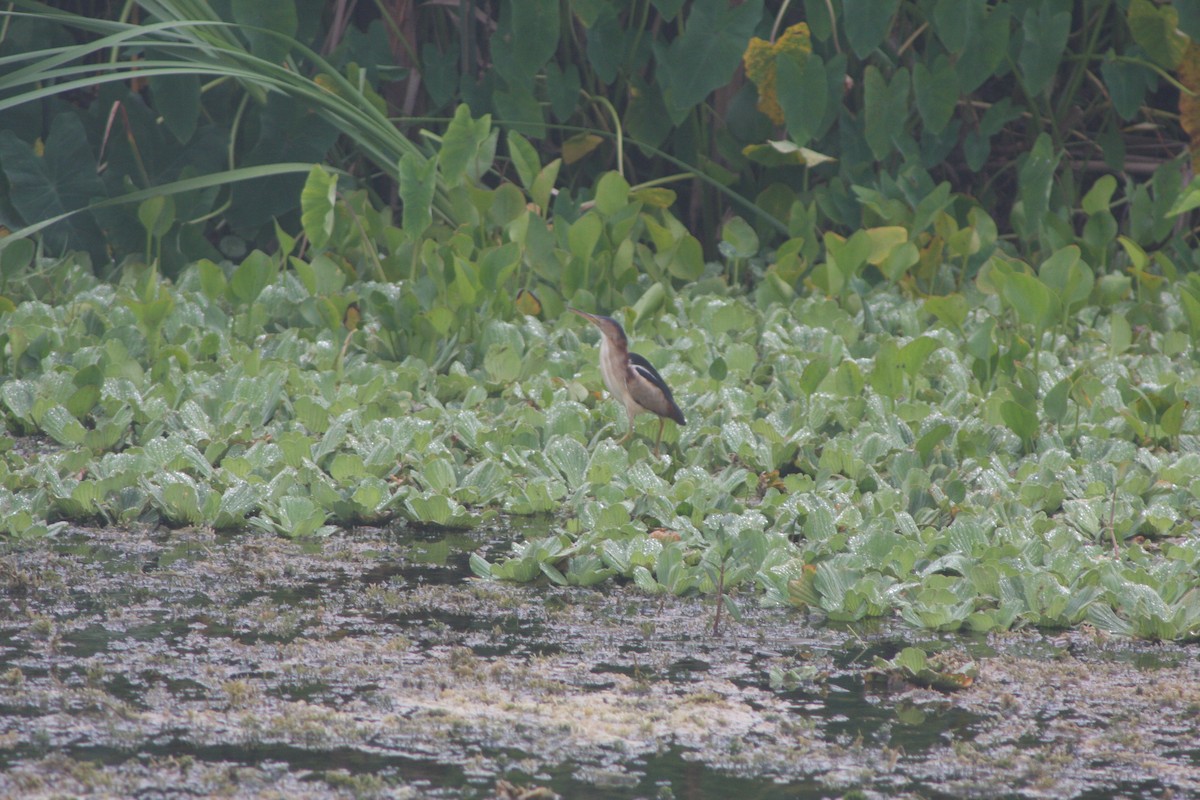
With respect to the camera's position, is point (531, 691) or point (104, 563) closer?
point (531, 691)

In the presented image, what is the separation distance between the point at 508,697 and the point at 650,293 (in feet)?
9.55

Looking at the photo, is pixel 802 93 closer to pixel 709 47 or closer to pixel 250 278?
pixel 709 47

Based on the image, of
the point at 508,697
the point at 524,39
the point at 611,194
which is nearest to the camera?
the point at 508,697

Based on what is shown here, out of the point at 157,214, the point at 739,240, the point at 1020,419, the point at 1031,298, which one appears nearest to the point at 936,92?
the point at 739,240

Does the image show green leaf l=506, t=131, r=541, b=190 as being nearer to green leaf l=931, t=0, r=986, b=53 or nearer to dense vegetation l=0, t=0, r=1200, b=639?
dense vegetation l=0, t=0, r=1200, b=639

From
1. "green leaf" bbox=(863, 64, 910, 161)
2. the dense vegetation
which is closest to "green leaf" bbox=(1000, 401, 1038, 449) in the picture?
the dense vegetation

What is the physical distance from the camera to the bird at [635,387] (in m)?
3.67

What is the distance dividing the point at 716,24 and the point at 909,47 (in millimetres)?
940

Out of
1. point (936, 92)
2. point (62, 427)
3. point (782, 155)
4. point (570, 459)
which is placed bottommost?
point (62, 427)

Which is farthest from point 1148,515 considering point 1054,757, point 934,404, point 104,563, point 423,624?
point 104,563

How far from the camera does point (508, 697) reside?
85.7 inches

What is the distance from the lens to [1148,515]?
10.2 ft

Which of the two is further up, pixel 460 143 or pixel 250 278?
pixel 460 143

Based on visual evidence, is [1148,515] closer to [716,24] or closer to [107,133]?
[716,24]
